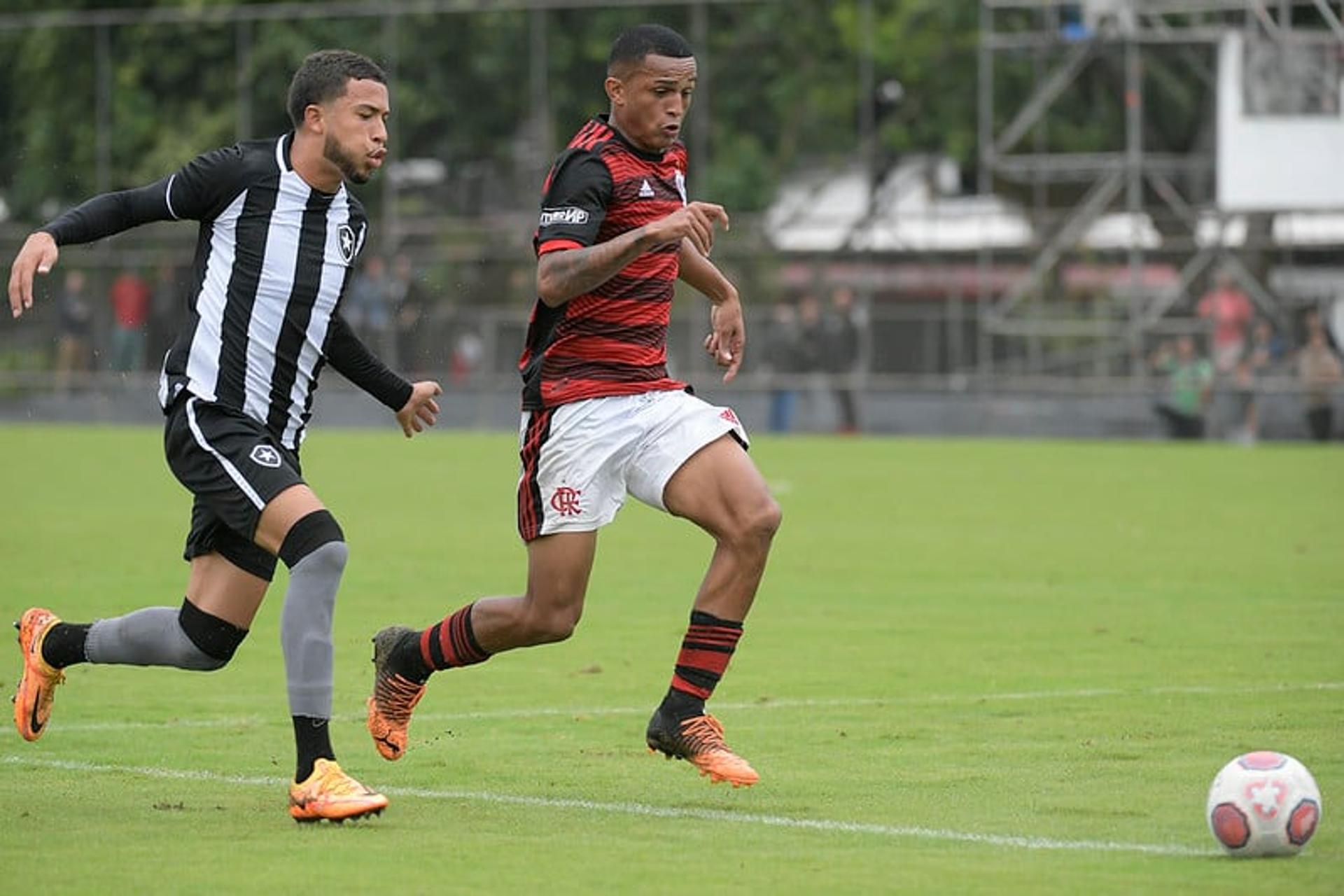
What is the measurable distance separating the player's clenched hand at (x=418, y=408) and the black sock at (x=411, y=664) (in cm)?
69

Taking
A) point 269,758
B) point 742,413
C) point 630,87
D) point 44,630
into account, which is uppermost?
A: point 630,87

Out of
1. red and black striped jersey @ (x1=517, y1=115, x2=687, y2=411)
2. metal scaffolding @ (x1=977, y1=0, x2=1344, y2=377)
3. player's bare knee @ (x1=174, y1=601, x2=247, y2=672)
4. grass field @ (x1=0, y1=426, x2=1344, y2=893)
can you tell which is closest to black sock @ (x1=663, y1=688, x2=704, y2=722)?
grass field @ (x1=0, y1=426, x2=1344, y2=893)

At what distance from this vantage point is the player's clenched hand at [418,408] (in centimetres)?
816

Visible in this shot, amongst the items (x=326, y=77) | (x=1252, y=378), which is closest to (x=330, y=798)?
(x=326, y=77)

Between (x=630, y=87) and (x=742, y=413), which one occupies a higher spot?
(x=630, y=87)

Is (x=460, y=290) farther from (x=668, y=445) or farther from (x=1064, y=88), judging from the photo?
(x=668, y=445)

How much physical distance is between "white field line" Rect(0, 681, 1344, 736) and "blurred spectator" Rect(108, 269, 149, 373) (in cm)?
2838

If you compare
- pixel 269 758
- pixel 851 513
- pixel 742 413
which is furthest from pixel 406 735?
pixel 742 413

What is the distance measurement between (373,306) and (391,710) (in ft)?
90.9

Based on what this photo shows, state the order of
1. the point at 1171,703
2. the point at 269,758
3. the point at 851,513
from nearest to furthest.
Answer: the point at 269,758, the point at 1171,703, the point at 851,513

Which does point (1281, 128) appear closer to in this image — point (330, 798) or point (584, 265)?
point (584, 265)

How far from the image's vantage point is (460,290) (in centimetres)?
3609

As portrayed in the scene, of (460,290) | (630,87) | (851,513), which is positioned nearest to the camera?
(630,87)

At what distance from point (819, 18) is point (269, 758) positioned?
101 feet
